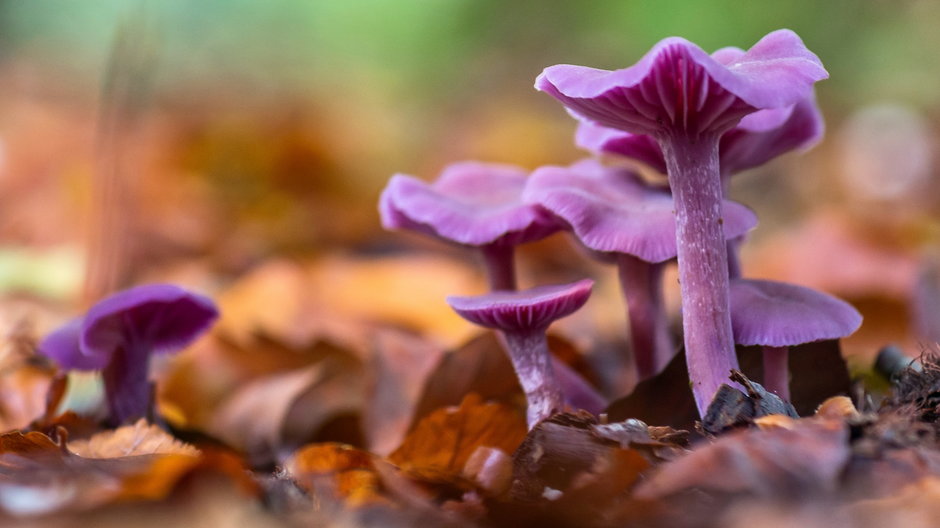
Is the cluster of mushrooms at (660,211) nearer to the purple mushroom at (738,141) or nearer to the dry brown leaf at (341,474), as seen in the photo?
the purple mushroom at (738,141)

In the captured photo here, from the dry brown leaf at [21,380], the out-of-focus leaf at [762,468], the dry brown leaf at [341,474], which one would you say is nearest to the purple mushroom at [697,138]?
the out-of-focus leaf at [762,468]

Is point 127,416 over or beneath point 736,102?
beneath

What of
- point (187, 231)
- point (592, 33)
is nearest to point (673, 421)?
point (187, 231)

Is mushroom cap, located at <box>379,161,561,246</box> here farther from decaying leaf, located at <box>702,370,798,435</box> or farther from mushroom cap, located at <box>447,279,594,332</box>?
decaying leaf, located at <box>702,370,798,435</box>

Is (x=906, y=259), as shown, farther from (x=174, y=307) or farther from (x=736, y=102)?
(x=174, y=307)

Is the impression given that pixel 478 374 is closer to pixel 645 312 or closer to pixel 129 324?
pixel 645 312

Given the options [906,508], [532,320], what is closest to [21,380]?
[532,320]

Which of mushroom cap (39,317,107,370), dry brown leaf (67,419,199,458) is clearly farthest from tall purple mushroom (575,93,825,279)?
mushroom cap (39,317,107,370)

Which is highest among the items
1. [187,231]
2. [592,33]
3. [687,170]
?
[592,33]

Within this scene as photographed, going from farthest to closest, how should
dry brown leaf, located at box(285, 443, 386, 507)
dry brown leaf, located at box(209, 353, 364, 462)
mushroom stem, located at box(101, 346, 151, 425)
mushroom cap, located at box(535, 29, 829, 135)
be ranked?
dry brown leaf, located at box(209, 353, 364, 462)
mushroom stem, located at box(101, 346, 151, 425)
mushroom cap, located at box(535, 29, 829, 135)
dry brown leaf, located at box(285, 443, 386, 507)
